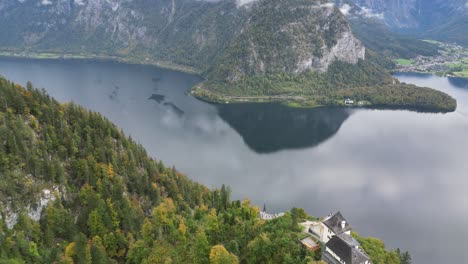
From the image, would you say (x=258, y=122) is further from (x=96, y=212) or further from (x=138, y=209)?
(x=96, y=212)

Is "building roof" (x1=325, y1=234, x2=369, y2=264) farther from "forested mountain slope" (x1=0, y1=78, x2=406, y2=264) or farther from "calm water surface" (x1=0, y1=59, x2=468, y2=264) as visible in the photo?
"calm water surface" (x1=0, y1=59, x2=468, y2=264)

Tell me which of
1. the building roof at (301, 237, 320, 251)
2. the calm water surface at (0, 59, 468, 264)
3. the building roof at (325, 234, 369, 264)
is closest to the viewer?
the building roof at (325, 234, 369, 264)

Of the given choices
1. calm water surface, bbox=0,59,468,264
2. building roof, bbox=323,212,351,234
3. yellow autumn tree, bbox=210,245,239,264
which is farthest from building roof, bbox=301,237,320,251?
calm water surface, bbox=0,59,468,264

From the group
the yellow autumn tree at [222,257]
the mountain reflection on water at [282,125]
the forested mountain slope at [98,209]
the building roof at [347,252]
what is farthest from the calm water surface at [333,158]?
the yellow autumn tree at [222,257]

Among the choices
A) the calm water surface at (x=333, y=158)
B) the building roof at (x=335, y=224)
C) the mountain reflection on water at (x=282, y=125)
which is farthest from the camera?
the mountain reflection on water at (x=282, y=125)

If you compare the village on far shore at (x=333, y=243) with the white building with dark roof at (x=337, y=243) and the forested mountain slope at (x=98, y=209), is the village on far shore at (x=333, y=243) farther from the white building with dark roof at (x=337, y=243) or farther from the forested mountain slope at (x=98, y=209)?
the forested mountain slope at (x=98, y=209)
